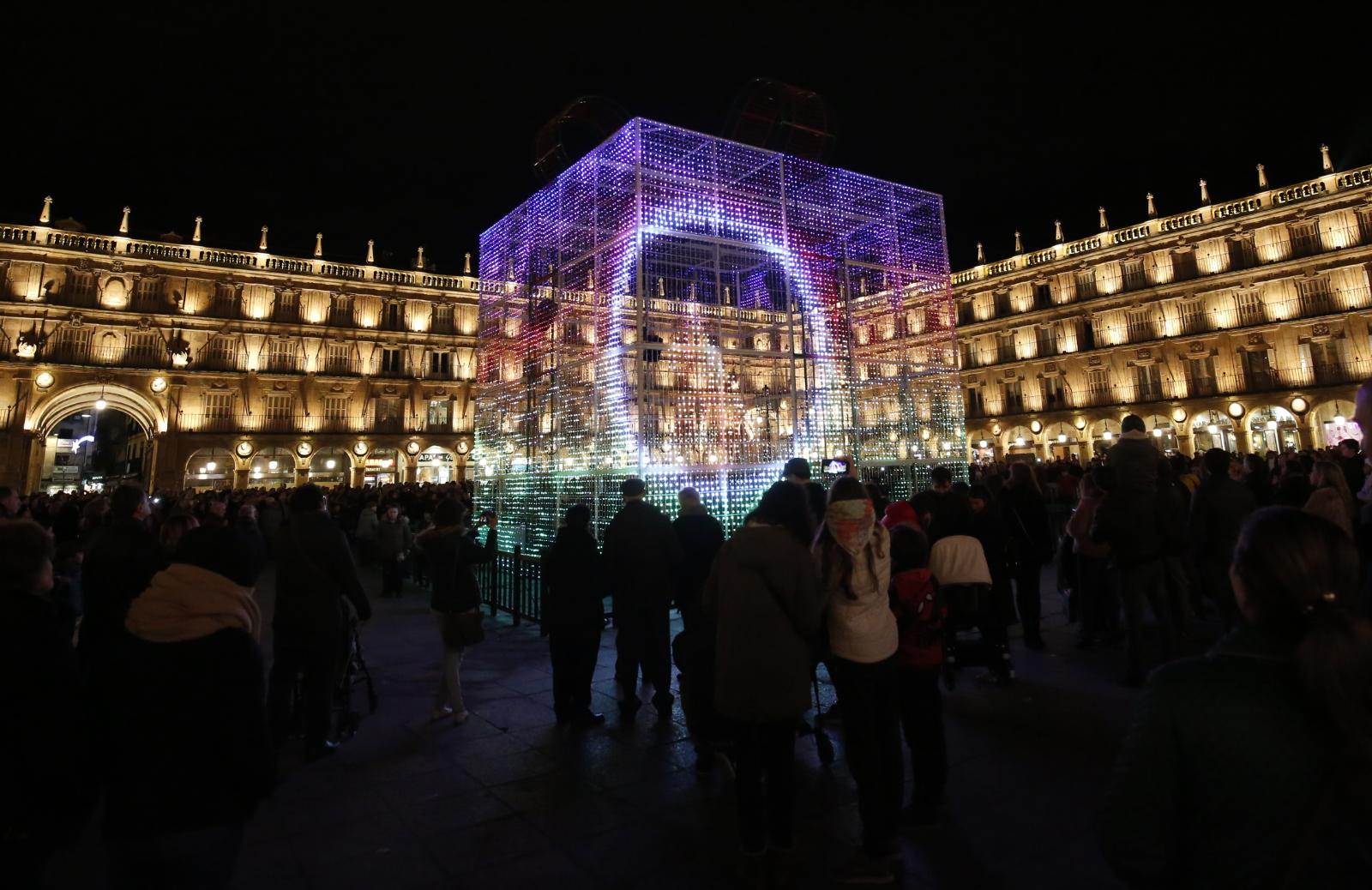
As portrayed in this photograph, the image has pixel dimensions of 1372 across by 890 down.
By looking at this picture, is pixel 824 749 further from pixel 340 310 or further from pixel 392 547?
pixel 340 310

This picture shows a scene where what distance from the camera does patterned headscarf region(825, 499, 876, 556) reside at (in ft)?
10.0

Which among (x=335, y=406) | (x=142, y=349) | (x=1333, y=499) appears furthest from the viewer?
(x=335, y=406)

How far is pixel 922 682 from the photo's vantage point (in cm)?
334

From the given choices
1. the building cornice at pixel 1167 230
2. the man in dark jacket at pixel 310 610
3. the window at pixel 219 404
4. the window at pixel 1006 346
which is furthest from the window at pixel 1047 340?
the window at pixel 219 404

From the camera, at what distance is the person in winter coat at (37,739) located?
2.00 m

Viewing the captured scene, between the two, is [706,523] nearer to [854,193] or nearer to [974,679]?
[974,679]

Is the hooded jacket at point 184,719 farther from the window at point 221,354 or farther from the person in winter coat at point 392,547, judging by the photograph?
the window at point 221,354

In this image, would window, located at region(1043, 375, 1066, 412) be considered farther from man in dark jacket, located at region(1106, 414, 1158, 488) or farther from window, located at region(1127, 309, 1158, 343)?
man in dark jacket, located at region(1106, 414, 1158, 488)

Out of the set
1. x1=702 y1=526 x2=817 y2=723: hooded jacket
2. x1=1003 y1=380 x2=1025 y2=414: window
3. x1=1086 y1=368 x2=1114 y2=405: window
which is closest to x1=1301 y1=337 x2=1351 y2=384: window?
x1=1086 y1=368 x2=1114 y2=405: window

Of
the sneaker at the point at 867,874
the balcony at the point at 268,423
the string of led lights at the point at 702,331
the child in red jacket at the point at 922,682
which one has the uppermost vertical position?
the balcony at the point at 268,423

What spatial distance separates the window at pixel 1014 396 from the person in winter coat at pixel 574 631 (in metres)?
38.4

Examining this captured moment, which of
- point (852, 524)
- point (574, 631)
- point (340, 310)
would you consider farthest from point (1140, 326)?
point (340, 310)

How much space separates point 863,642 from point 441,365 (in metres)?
37.7

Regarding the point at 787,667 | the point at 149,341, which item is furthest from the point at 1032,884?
the point at 149,341
